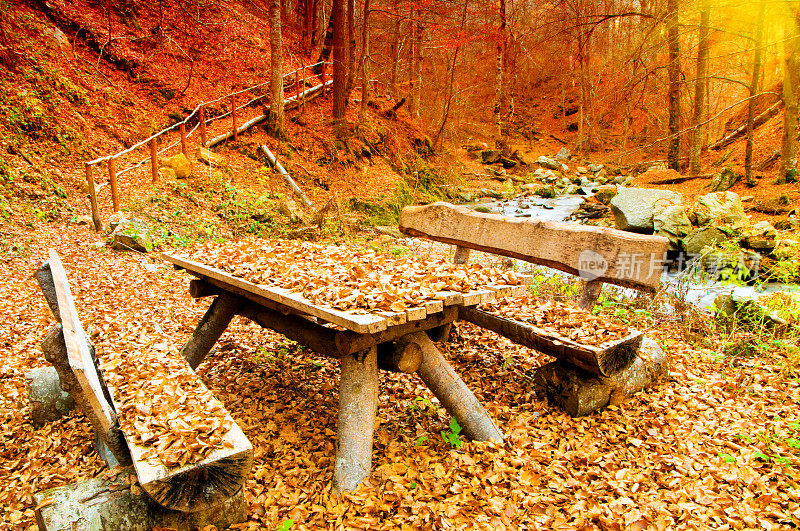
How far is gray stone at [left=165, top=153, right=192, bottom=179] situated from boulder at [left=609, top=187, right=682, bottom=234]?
808 centimetres

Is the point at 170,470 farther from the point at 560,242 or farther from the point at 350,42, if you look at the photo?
the point at 350,42

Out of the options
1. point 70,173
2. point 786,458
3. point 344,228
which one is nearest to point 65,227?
point 70,173

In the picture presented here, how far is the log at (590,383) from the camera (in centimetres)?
319

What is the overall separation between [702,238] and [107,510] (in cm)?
813

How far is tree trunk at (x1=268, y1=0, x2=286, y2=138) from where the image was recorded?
1059 cm

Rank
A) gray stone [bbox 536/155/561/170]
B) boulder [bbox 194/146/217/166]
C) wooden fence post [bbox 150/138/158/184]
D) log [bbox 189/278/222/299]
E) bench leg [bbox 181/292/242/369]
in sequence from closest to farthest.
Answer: bench leg [bbox 181/292/242/369]
log [bbox 189/278/222/299]
wooden fence post [bbox 150/138/158/184]
boulder [bbox 194/146/217/166]
gray stone [bbox 536/155/561/170]

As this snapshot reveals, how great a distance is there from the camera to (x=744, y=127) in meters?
15.4

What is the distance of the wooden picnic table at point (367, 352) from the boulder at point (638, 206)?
21.0 ft

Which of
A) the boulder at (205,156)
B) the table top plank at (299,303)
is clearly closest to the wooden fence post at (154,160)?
the boulder at (205,156)

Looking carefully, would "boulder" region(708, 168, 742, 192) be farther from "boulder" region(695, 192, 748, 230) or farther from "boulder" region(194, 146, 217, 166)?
"boulder" region(194, 146, 217, 166)

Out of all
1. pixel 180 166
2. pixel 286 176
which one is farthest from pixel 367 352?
pixel 286 176

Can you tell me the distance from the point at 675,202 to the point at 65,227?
9859mm

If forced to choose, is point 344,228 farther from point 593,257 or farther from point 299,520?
point 299,520

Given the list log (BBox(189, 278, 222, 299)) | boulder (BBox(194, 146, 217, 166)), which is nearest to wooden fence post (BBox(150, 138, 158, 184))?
boulder (BBox(194, 146, 217, 166))
